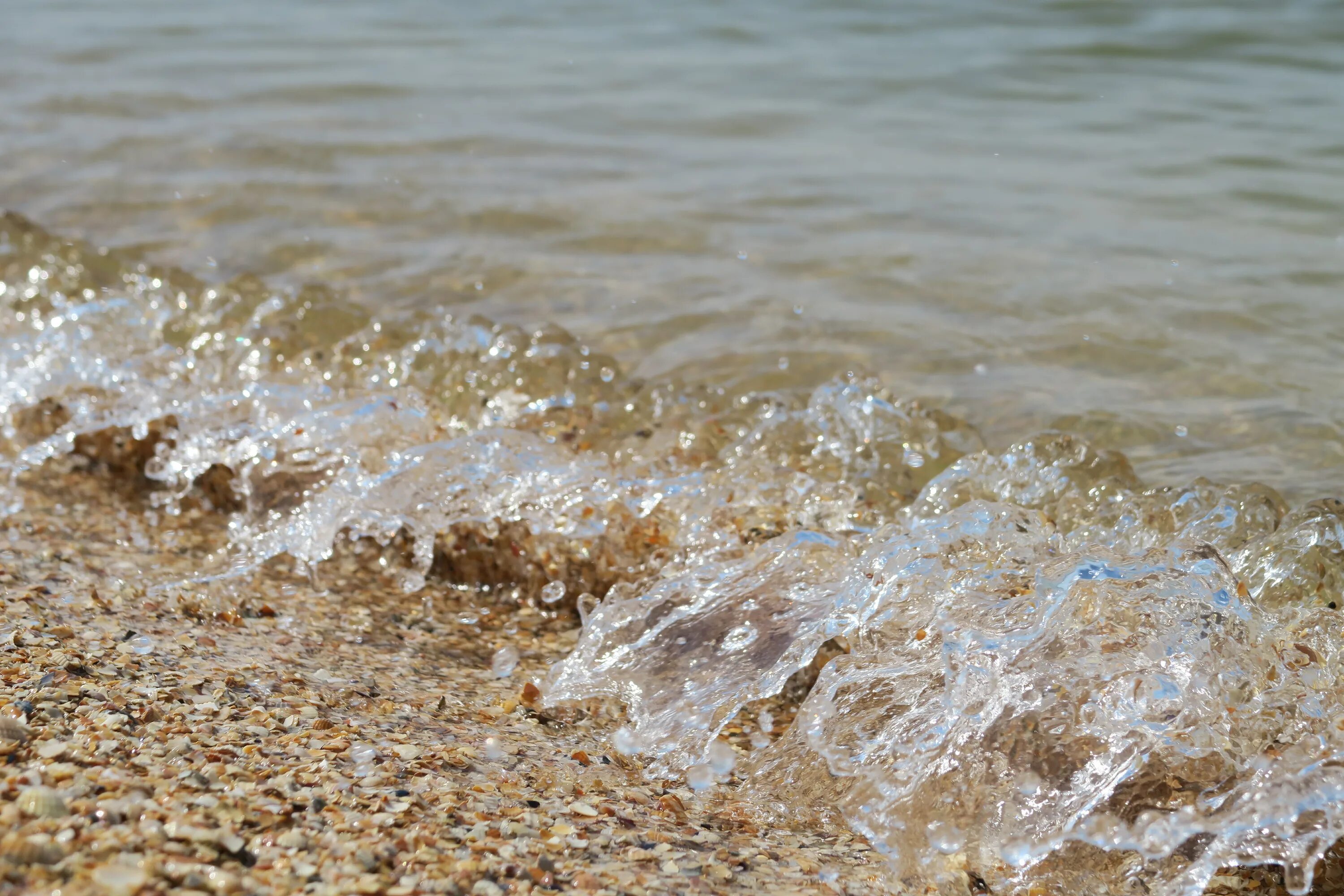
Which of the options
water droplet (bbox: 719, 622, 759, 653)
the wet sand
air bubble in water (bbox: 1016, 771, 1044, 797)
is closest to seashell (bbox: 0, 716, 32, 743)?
the wet sand

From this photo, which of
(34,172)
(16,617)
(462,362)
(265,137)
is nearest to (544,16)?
(265,137)

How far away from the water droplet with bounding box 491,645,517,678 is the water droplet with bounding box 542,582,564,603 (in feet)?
0.76

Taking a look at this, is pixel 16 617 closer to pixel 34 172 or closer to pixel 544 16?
pixel 34 172

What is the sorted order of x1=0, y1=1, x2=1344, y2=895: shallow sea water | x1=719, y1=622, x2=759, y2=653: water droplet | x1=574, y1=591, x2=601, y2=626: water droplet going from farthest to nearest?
1. x1=574, y1=591, x2=601, y2=626: water droplet
2. x1=719, y1=622, x2=759, y2=653: water droplet
3. x1=0, y1=1, x2=1344, y2=895: shallow sea water

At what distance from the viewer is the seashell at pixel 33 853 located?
1.63m

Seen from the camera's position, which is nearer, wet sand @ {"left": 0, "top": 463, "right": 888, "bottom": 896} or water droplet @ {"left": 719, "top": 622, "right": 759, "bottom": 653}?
wet sand @ {"left": 0, "top": 463, "right": 888, "bottom": 896}

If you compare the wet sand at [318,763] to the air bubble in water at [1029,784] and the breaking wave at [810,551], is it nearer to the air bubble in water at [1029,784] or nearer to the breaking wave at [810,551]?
the breaking wave at [810,551]

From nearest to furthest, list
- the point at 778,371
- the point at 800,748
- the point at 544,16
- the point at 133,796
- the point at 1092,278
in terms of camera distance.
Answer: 1. the point at 133,796
2. the point at 800,748
3. the point at 778,371
4. the point at 1092,278
5. the point at 544,16

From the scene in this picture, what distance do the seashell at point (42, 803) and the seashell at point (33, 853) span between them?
0.07 metres

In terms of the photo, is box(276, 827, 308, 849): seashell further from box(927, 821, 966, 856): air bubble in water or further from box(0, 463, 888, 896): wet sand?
box(927, 821, 966, 856): air bubble in water

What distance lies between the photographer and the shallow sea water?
7.39ft

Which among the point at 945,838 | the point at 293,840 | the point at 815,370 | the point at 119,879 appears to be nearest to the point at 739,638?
the point at 945,838

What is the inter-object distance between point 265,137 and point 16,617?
4.15 meters

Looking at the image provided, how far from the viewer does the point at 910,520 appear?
3.07m
